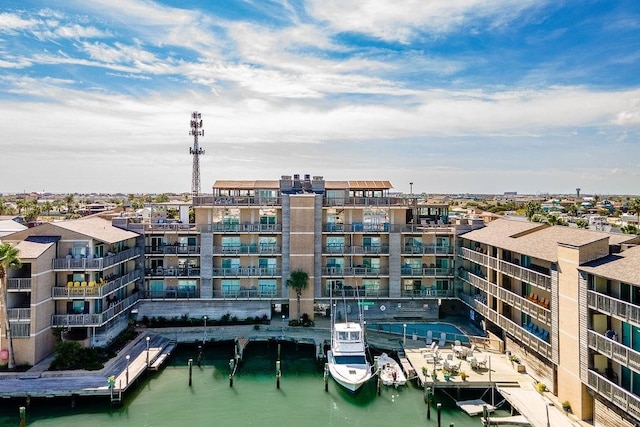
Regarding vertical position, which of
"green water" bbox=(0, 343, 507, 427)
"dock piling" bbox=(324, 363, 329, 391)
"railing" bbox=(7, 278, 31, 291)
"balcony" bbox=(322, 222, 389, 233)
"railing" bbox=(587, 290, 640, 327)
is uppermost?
"balcony" bbox=(322, 222, 389, 233)

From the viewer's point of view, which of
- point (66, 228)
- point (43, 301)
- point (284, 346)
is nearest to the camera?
point (43, 301)

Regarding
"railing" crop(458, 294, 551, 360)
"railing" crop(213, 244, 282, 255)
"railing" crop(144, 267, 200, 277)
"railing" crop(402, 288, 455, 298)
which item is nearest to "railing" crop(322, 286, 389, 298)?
"railing" crop(402, 288, 455, 298)

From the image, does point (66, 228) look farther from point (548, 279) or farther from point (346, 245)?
point (548, 279)

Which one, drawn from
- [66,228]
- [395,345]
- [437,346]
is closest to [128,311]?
[66,228]

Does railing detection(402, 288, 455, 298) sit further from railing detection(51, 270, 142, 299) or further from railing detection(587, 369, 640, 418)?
railing detection(51, 270, 142, 299)

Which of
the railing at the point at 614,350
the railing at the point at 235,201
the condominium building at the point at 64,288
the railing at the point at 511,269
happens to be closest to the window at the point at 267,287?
the railing at the point at 235,201

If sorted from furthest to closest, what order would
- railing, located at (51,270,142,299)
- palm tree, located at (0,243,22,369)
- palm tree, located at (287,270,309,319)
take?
palm tree, located at (287,270,309,319), railing, located at (51,270,142,299), palm tree, located at (0,243,22,369)
